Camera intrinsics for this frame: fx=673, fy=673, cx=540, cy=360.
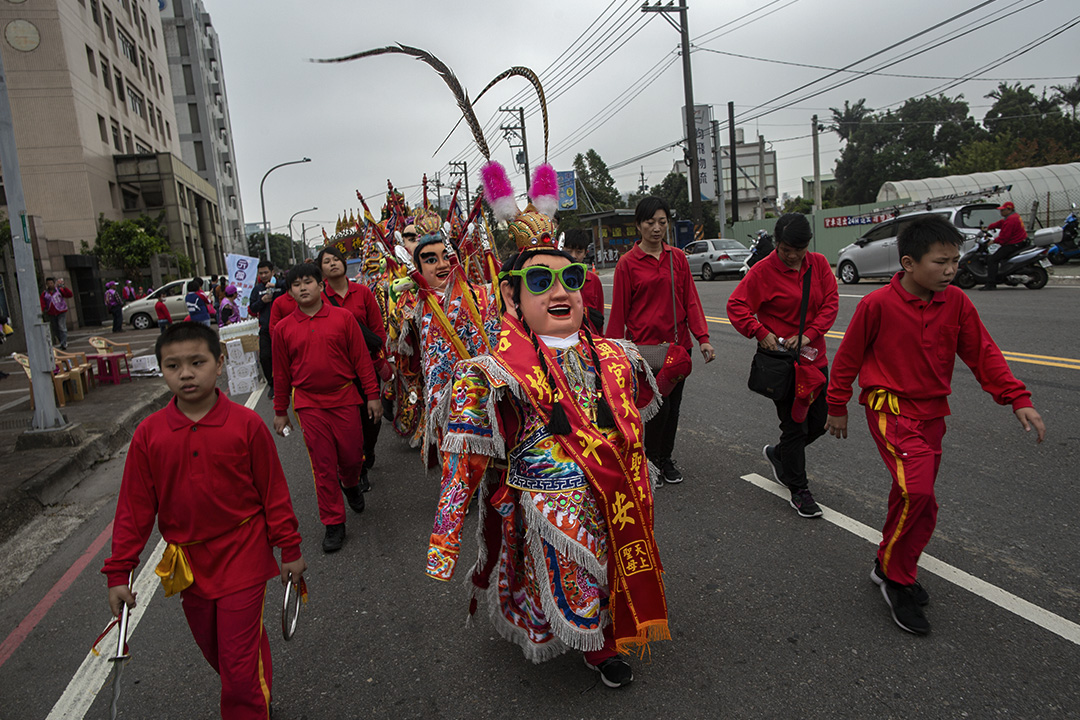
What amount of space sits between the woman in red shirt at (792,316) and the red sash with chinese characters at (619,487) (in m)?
1.79

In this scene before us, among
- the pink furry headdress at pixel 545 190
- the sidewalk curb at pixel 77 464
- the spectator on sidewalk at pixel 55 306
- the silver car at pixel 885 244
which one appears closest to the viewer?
the pink furry headdress at pixel 545 190

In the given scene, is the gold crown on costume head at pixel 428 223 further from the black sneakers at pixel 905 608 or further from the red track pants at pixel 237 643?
Result: the black sneakers at pixel 905 608

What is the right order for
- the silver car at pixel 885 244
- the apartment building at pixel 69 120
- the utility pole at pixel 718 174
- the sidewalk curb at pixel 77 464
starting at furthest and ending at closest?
the utility pole at pixel 718 174 < the apartment building at pixel 69 120 < the silver car at pixel 885 244 < the sidewalk curb at pixel 77 464

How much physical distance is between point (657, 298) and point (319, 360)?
7.24 ft

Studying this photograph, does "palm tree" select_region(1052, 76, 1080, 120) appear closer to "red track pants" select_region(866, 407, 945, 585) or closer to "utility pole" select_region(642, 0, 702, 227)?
"utility pole" select_region(642, 0, 702, 227)

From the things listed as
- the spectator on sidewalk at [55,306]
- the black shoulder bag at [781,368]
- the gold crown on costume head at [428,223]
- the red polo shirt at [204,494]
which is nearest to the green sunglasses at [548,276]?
the red polo shirt at [204,494]

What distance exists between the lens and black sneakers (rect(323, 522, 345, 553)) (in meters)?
4.14

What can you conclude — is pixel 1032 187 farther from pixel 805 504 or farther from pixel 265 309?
pixel 265 309

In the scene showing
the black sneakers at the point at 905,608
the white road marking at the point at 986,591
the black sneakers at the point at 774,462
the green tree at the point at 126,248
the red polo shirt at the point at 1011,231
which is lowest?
the white road marking at the point at 986,591

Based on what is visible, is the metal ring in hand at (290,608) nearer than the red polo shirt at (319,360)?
Yes

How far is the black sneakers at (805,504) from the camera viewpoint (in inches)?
154

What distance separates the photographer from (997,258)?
12.6m

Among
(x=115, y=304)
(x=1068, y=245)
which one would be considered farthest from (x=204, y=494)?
(x=115, y=304)


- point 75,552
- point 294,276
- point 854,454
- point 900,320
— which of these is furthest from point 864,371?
point 75,552
